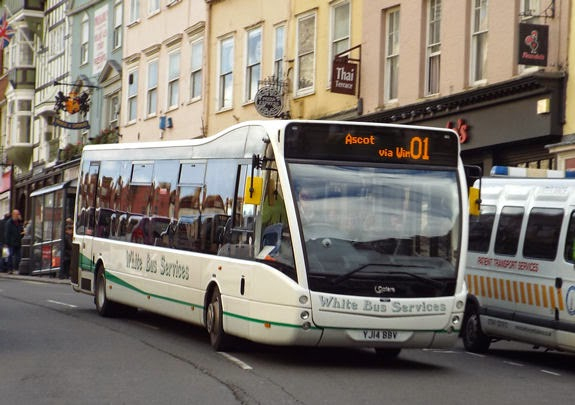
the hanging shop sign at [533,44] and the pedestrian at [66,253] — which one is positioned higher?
the hanging shop sign at [533,44]


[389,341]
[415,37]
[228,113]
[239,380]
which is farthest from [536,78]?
[228,113]

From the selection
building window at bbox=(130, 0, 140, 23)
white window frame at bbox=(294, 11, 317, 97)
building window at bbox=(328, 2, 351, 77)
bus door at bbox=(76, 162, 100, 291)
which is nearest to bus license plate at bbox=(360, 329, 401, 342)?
bus door at bbox=(76, 162, 100, 291)

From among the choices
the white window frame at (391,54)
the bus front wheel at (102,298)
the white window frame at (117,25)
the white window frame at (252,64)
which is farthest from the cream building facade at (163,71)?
the bus front wheel at (102,298)

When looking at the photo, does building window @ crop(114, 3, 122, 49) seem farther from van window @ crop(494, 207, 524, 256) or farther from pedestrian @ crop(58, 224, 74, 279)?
van window @ crop(494, 207, 524, 256)

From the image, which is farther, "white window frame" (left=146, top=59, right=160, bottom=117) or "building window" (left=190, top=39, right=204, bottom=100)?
"white window frame" (left=146, top=59, right=160, bottom=117)

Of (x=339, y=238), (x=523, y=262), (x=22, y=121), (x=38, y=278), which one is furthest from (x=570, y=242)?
(x=22, y=121)

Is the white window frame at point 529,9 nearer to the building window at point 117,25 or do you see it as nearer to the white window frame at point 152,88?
the white window frame at point 152,88

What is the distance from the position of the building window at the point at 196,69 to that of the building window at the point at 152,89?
3.53 metres

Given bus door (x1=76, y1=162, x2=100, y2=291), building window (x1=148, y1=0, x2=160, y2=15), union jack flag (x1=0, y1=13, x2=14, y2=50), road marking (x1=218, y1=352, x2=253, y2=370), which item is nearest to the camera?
road marking (x1=218, y1=352, x2=253, y2=370)

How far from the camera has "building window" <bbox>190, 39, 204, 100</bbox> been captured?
40.4m

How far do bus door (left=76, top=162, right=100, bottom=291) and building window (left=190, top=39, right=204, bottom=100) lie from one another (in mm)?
17222

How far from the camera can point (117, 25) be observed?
48.9m

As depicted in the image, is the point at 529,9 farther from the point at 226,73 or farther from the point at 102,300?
the point at 226,73

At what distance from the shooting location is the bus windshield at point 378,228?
1405 centimetres
